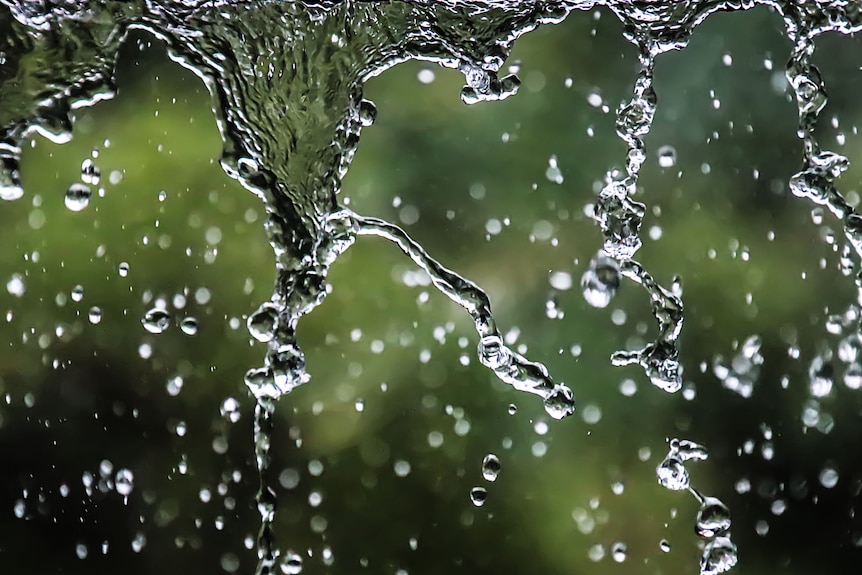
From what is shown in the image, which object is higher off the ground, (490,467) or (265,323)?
(265,323)

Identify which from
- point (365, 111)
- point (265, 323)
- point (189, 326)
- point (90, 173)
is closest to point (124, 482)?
point (189, 326)

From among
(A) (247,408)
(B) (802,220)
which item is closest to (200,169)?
(A) (247,408)

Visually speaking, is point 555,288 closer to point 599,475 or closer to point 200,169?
point 599,475

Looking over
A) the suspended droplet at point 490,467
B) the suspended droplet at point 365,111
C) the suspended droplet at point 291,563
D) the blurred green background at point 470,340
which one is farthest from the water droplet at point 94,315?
the suspended droplet at point 365,111

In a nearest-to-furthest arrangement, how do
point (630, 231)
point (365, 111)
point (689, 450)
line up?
point (365, 111) < point (630, 231) < point (689, 450)

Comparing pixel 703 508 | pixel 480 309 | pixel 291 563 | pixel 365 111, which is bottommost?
pixel 291 563

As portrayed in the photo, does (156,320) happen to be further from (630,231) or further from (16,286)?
(630,231)

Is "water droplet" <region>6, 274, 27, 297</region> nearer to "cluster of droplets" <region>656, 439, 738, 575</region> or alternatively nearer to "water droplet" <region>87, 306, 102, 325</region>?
"water droplet" <region>87, 306, 102, 325</region>
